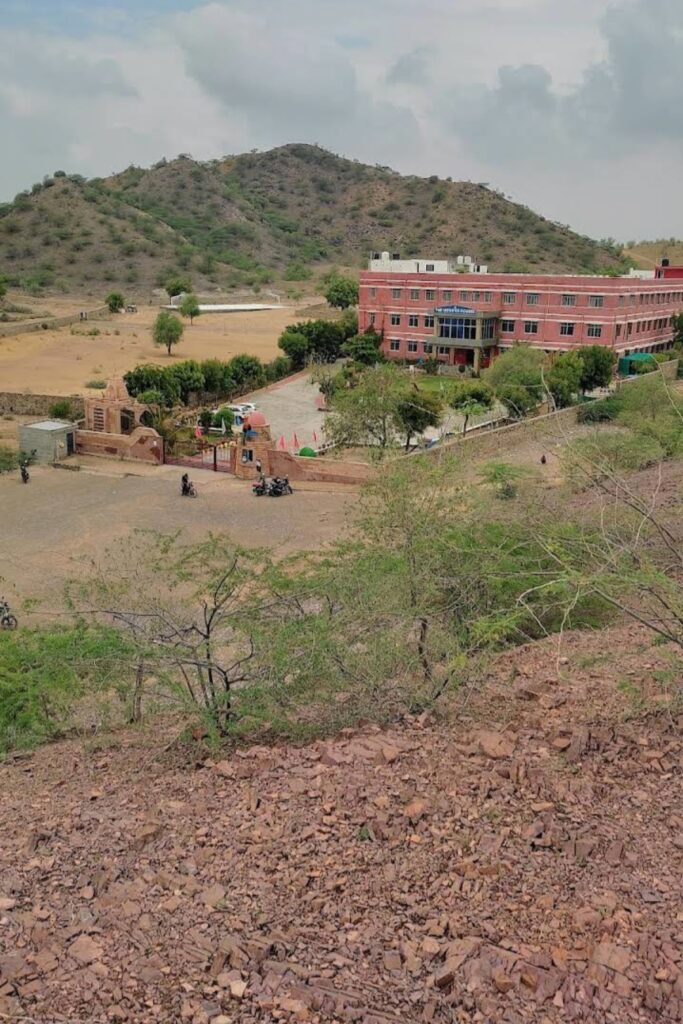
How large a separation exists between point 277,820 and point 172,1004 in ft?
6.66

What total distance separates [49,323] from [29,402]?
26065 mm

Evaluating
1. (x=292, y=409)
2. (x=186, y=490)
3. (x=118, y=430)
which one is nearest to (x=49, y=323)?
(x=292, y=409)

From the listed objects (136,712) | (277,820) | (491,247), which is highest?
(491,247)

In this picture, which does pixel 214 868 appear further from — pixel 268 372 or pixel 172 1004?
pixel 268 372

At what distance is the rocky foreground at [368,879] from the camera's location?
19.6ft

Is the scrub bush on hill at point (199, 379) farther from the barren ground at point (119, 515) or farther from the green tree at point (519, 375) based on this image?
the green tree at point (519, 375)

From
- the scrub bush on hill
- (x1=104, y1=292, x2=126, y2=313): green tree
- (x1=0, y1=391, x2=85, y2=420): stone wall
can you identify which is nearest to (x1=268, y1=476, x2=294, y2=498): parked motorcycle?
the scrub bush on hill

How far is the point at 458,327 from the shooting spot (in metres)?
54.0

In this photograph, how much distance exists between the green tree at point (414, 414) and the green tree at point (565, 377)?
824 cm

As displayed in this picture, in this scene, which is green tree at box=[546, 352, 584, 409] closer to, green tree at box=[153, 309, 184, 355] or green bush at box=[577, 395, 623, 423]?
green bush at box=[577, 395, 623, 423]

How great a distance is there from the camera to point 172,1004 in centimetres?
594

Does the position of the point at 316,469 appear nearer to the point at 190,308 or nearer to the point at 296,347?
the point at 296,347

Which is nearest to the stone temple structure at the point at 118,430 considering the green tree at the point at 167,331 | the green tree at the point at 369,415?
the green tree at the point at 369,415

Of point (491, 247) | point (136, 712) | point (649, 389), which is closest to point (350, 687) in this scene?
point (136, 712)
